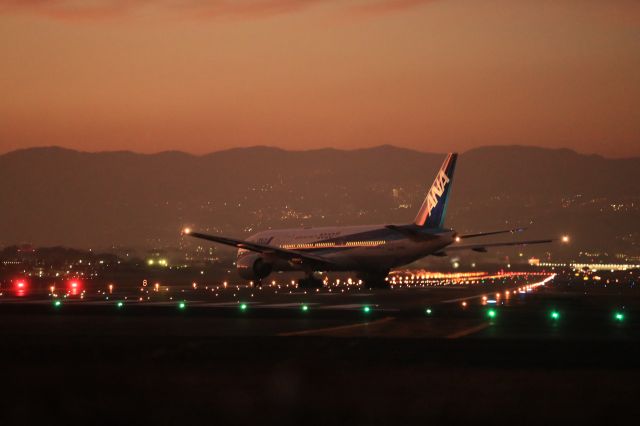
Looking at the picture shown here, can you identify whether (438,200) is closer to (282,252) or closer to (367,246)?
(367,246)

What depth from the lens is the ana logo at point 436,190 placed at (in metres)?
66.7

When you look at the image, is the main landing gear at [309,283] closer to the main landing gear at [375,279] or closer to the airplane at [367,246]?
the airplane at [367,246]

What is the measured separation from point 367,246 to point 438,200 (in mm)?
5370

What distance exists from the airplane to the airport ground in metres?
31.6

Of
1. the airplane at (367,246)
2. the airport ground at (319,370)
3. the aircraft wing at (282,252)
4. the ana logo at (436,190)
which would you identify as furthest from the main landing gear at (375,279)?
the airport ground at (319,370)

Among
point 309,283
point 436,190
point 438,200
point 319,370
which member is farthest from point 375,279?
point 319,370

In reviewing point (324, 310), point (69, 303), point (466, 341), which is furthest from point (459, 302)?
point (466, 341)

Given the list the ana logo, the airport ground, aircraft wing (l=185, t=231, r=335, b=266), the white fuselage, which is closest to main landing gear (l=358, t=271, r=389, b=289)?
the white fuselage

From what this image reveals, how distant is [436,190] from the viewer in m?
67.1

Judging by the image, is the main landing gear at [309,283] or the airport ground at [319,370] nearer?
the airport ground at [319,370]

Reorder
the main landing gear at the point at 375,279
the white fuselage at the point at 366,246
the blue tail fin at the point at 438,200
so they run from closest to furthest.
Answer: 1. the white fuselage at the point at 366,246
2. the blue tail fin at the point at 438,200
3. the main landing gear at the point at 375,279

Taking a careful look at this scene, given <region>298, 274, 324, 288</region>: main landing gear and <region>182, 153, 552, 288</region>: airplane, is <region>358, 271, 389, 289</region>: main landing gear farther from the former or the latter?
<region>298, 274, 324, 288</region>: main landing gear

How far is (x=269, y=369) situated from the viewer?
18.0m

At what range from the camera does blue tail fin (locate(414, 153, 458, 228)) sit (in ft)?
217
